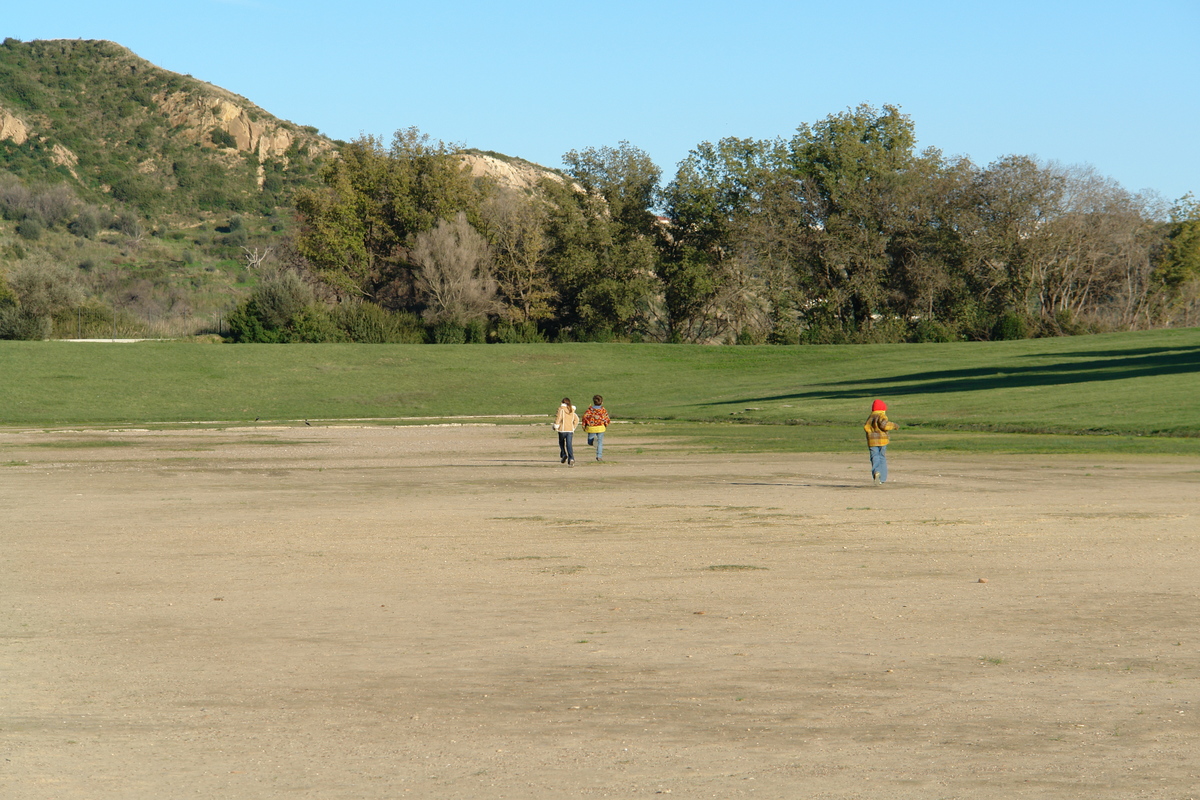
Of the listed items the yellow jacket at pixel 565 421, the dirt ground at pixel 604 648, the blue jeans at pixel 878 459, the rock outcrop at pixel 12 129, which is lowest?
the dirt ground at pixel 604 648

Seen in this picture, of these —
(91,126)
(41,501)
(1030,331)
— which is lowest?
(41,501)

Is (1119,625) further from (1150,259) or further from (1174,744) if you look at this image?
(1150,259)

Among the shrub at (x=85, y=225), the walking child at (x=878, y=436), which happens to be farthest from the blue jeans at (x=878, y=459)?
the shrub at (x=85, y=225)

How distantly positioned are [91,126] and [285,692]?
512 feet

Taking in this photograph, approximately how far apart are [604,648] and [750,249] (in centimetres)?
7678

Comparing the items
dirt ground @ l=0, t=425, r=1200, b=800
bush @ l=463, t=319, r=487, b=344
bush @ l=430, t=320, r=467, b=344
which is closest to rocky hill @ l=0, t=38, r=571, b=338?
bush @ l=463, t=319, r=487, b=344

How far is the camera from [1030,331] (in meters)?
76.6

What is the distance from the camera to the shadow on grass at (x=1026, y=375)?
1855 inches

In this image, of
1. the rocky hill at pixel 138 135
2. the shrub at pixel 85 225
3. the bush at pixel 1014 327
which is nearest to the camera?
the bush at pixel 1014 327

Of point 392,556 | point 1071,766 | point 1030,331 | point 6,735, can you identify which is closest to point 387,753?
point 6,735

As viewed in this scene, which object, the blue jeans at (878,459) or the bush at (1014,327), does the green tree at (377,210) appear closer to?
the bush at (1014,327)

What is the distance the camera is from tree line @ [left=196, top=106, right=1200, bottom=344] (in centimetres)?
7881

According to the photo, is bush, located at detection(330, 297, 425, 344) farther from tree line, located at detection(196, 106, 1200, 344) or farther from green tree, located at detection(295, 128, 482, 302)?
green tree, located at detection(295, 128, 482, 302)

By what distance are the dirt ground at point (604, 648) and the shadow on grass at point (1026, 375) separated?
3023cm
